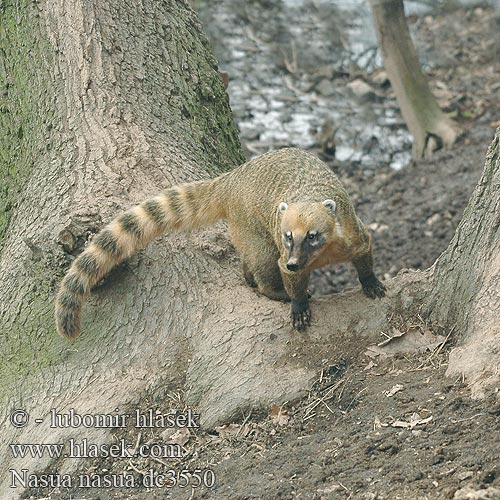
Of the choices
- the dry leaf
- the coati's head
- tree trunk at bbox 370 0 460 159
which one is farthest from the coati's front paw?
tree trunk at bbox 370 0 460 159

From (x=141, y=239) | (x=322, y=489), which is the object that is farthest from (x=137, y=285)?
(x=322, y=489)

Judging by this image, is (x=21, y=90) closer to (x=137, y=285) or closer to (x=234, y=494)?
(x=137, y=285)

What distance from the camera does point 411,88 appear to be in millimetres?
11562

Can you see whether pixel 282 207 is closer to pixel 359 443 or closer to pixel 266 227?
pixel 266 227

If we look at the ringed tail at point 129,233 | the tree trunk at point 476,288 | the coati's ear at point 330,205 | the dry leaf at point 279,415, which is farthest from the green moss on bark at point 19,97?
the tree trunk at point 476,288

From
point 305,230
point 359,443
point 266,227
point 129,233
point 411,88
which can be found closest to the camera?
point 359,443

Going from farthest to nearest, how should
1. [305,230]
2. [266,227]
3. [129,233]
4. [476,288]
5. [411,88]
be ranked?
[411,88], [266,227], [129,233], [305,230], [476,288]

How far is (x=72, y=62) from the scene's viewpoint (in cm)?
590

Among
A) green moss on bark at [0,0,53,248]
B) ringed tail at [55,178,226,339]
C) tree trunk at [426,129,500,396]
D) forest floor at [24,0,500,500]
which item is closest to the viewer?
forest floor at [24,0,500,500]

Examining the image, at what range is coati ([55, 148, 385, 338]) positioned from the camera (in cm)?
495

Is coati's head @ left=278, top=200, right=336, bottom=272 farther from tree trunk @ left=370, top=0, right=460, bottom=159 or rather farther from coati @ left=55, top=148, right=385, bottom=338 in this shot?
tree trunk @ left=370, top=0, right=460, bottom=159

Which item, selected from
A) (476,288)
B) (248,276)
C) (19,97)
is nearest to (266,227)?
(248,276)

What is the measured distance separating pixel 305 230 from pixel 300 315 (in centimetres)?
47

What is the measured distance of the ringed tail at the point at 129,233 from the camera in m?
4.91
